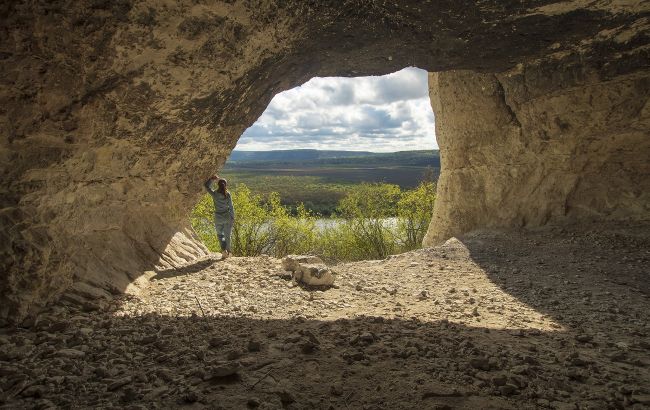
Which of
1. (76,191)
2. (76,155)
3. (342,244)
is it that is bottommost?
(342,244)

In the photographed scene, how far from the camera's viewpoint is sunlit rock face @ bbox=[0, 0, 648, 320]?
13.2 ft

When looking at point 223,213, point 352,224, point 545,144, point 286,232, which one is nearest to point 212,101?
point 223,213

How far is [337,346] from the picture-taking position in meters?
3.43

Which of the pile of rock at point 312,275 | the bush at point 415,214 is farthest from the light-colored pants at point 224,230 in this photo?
the bush at point 415,214

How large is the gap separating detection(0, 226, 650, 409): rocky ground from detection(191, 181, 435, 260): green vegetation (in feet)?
44.6

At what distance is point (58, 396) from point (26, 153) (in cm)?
262

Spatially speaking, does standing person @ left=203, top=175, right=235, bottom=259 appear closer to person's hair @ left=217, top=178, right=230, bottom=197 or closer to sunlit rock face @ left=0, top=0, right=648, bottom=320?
person's hair @ left=217, top=178, right=230, bottom=197

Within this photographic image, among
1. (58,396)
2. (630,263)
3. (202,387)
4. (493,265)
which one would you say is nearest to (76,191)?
(58,396)

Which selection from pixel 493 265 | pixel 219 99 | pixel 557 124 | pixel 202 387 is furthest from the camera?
pixel 557 124

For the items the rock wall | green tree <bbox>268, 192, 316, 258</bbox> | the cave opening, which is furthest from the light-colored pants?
green tree <bbox>268, 192, 316, 258</bbox>

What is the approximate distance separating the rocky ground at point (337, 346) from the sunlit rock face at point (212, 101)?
96cm

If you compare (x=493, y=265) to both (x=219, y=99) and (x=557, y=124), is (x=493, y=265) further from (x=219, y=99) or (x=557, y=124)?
(x=219, y=99)

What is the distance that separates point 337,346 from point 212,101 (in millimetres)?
3791

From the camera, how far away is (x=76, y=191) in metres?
4.69
